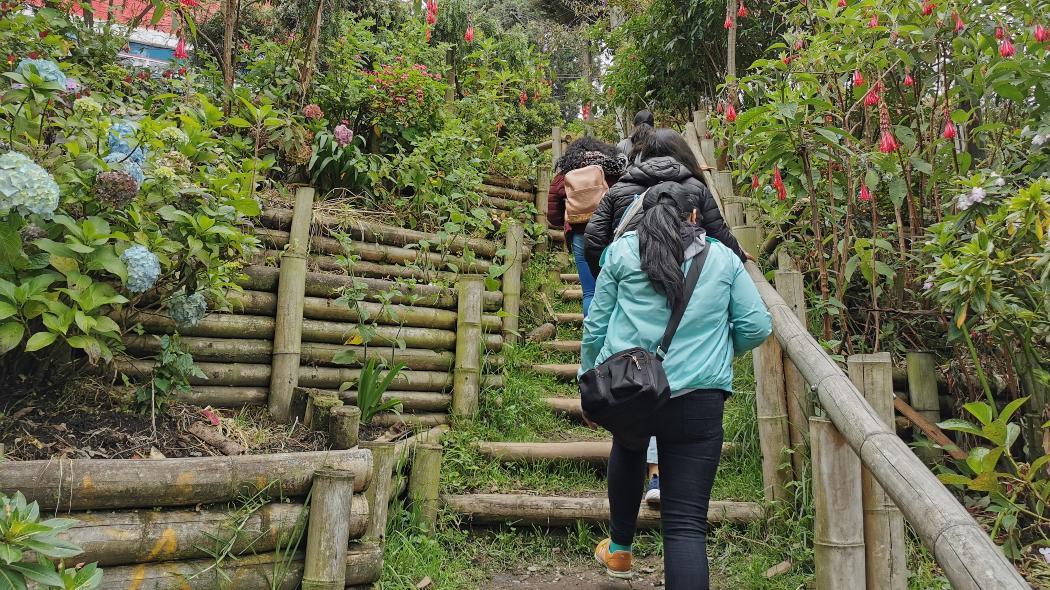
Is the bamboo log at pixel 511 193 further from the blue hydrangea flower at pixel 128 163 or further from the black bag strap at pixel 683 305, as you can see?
the black bag strap at pixel 683 305

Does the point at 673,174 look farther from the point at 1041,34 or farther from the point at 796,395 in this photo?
the point at 1041,34

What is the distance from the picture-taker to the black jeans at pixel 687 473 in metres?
2.30

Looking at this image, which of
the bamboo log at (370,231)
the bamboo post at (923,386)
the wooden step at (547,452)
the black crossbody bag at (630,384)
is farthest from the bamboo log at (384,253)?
the bamboo post at (923,386)

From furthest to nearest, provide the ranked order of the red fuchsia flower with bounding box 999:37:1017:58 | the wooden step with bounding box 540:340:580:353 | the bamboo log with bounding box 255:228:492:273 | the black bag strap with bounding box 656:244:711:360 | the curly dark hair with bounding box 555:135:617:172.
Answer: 1. the wooden step with bounding box 540:340:580:353
2. the curly dark hair with bounding box 555:135:617:172
3. the bamboo log with bounding box 255:228:492:273
4. the red fuchsia flower with bounding box 999:37:1017:58
5. the black bag strap with bounding box 656:244:711:360

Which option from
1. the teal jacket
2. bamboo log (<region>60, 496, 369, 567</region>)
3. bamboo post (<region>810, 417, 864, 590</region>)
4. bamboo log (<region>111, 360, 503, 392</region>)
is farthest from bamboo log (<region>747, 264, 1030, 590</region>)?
bamboo log (<region>111, 360, 503, 392</region>)

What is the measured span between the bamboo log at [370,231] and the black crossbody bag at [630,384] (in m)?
2.26

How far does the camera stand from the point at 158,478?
2.24 m

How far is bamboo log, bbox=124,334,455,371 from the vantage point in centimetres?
304

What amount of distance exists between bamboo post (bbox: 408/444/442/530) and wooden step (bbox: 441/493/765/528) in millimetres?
152

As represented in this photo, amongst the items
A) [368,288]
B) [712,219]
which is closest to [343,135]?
[368,288]

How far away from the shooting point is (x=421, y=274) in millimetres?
4414

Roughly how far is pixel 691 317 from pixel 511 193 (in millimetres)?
4423

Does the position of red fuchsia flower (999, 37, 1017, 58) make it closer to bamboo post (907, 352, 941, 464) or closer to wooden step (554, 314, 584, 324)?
bamboo post (907, 352, 941, 464)

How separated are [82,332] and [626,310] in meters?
1.72
